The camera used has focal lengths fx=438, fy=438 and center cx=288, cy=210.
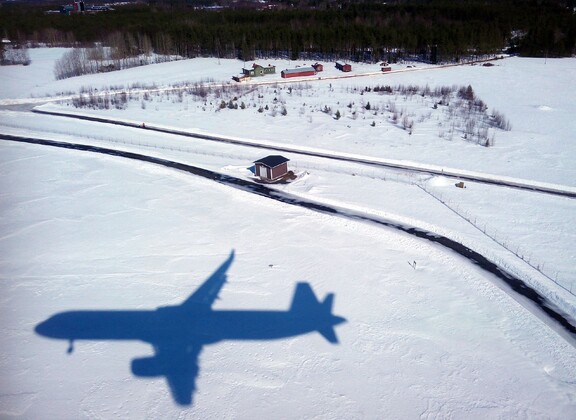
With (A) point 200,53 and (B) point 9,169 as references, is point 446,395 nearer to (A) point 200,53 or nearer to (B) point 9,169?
(B) point 9,169

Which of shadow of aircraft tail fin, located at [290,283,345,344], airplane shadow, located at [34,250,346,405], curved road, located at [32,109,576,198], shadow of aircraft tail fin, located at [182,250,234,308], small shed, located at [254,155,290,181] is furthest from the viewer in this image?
small shed, located at [254,155,290,181]

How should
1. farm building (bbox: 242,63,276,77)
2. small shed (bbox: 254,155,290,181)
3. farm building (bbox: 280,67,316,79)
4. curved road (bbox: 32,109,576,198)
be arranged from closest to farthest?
curved road (bbox: 32,109,576,198) → small shed (bbox: 254,155,290,181) → farm building (bbox: 280,67,316,79) → farm building (bbox: 242,63,276,77)

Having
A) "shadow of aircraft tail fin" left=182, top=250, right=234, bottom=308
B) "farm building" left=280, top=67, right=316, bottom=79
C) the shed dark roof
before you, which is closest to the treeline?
"farm building" left=280, top=67, right=316, bottom=79

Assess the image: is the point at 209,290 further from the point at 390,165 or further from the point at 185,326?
the point at 390,165

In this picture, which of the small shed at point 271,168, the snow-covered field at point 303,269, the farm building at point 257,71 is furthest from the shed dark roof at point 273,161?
the farm building at point 257,71

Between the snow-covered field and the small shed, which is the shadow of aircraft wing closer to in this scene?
the snow-covered field

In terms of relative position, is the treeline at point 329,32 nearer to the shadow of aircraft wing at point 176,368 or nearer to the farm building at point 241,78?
the farm building at point 241,78
